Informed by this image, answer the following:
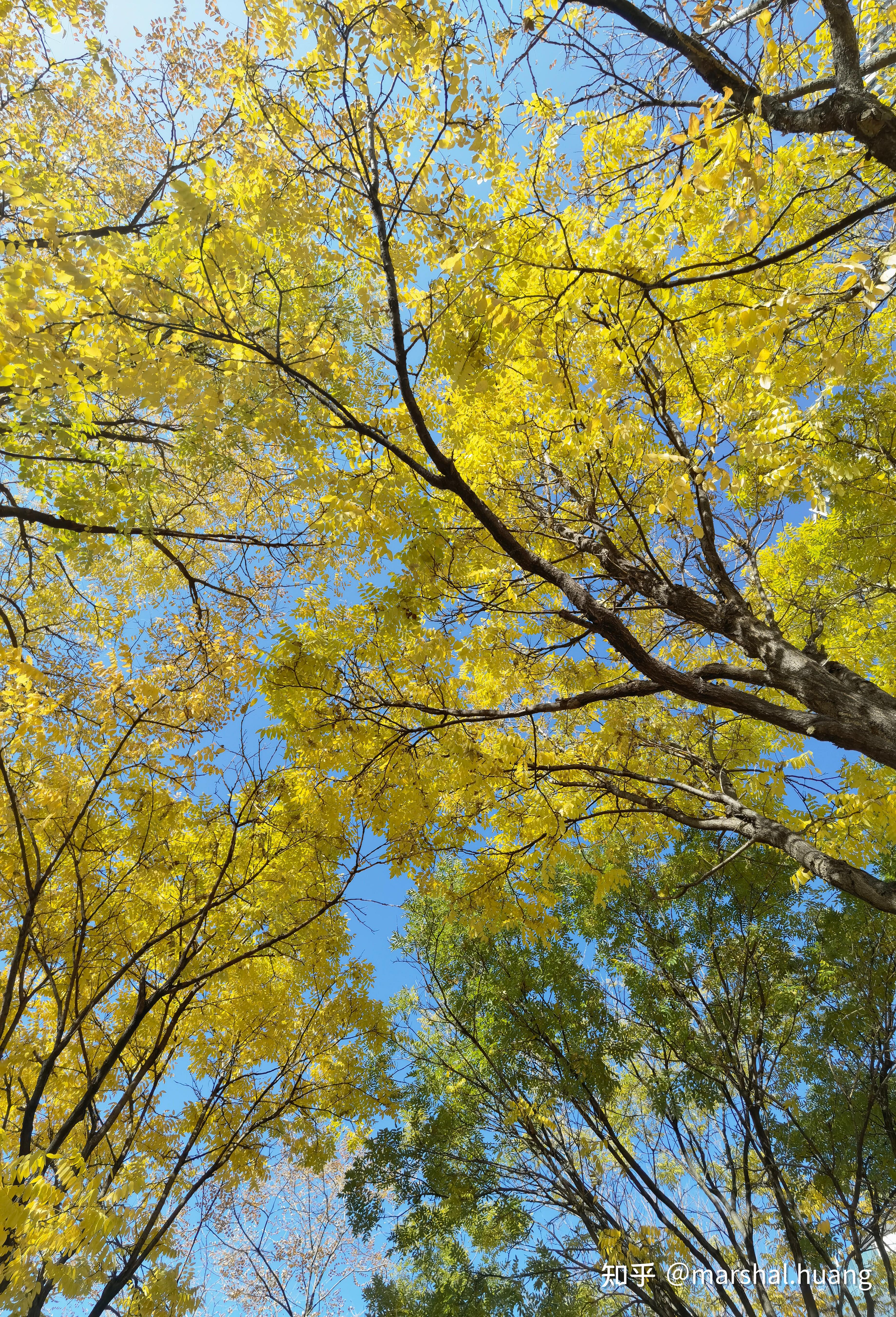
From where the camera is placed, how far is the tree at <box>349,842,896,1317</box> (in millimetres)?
5156

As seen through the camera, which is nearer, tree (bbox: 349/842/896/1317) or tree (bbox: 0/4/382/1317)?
tree (bbox: 0/4/382/1317)

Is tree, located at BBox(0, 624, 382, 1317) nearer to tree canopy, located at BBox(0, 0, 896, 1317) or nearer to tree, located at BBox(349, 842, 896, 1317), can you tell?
tree canopy, located at BBox(0, 0, 896, 1317)

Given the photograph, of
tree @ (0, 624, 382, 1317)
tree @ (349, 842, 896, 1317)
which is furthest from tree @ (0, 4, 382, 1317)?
tree @ (349, 842, 896, 1317)

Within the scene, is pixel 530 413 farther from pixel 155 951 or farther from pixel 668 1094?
pixel 668 1094

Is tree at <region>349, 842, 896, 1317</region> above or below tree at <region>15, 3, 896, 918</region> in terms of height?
below

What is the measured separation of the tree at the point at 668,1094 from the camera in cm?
516

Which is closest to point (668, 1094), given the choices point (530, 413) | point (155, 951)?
point (155, 951)

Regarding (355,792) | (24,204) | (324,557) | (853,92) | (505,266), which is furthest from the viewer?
(324,557)

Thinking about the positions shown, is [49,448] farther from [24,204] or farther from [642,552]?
[642,552]

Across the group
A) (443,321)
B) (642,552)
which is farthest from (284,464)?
(642,552)

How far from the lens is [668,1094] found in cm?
558

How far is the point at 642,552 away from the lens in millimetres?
5027

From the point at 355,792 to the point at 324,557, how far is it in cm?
190

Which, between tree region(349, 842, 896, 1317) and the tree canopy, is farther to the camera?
tree region(349, 842, 896, 1317)
